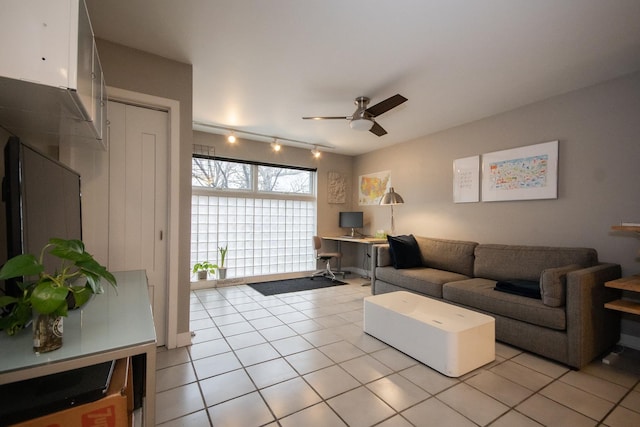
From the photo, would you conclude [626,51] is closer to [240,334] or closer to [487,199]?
→ [487,199]

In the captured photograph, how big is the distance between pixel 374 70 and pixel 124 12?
1.95m

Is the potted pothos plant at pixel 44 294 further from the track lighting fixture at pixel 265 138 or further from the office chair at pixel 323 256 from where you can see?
the office chair at pixel 323 256

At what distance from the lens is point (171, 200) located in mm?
2385

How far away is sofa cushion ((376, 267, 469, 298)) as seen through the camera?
3152 millimetres

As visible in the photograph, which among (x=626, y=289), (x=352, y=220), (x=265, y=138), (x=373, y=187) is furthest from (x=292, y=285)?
(x=626, y=289)

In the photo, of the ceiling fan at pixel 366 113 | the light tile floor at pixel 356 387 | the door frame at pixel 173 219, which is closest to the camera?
the light tile floor at pixel 356 387

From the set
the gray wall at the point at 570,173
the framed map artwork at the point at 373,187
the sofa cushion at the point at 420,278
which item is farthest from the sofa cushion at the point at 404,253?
the framed map artwork at the point at 373,187

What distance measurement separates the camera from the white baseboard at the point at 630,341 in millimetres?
2414

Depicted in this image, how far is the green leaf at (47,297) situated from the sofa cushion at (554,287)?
2972 mm

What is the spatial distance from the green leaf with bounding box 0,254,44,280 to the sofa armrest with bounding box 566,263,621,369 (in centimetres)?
306

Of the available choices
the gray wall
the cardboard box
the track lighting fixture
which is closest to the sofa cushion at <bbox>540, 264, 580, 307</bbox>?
the gray wall

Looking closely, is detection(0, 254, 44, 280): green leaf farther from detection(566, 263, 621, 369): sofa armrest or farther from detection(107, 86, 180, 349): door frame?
detection(566, 263, 621, 369): sofa armrest

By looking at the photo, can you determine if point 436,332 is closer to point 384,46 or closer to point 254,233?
point 384,46

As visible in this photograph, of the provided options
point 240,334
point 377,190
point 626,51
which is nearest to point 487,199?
point 626,51
